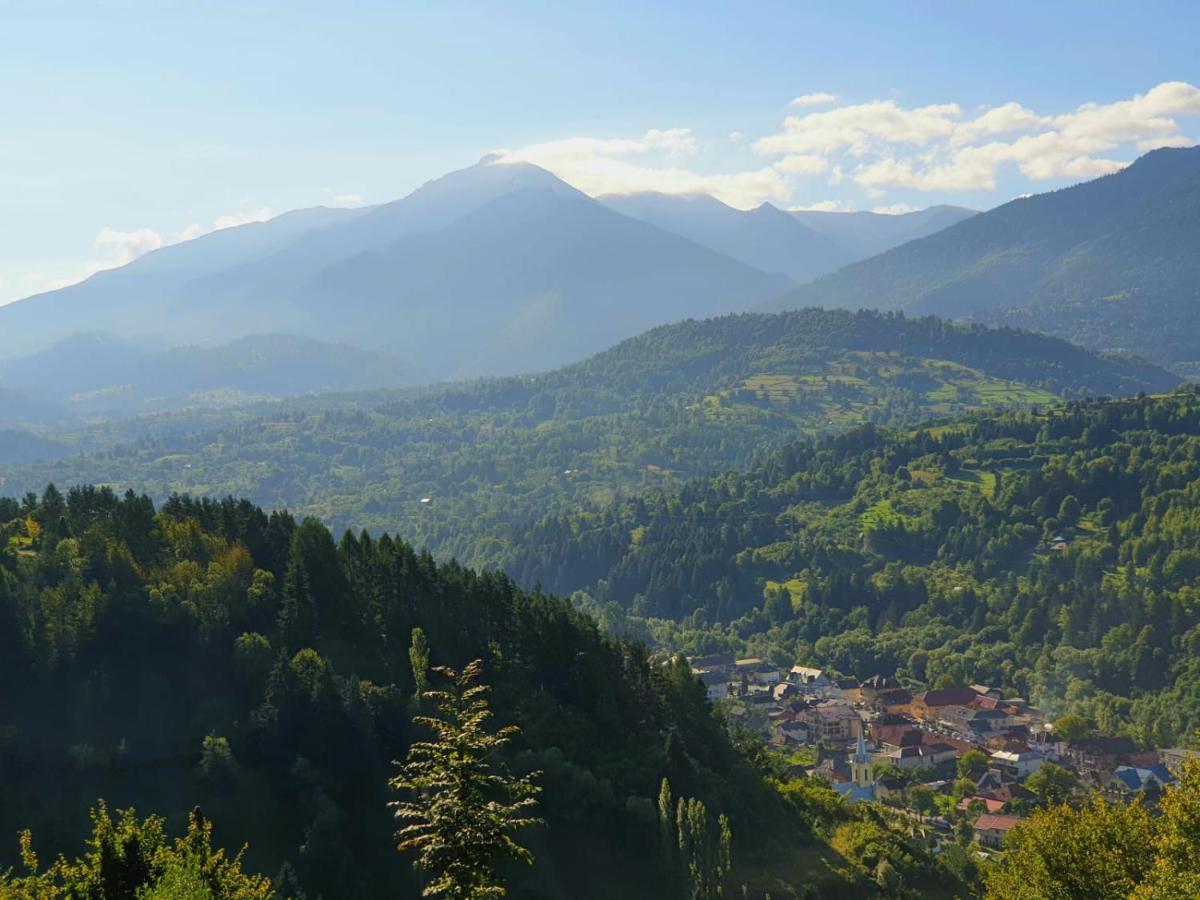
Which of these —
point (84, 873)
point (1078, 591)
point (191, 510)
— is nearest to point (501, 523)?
point (1078, 591)

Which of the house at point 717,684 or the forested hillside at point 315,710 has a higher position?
the forested hillside at point 315,710

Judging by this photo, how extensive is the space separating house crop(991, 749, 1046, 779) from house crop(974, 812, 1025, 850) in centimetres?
1063

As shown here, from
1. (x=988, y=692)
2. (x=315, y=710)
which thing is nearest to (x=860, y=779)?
(x=988, y=692)

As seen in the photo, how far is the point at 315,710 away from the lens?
4184 centimetres

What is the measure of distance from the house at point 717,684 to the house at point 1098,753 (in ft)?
91.6

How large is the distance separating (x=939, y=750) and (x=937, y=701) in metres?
12.3

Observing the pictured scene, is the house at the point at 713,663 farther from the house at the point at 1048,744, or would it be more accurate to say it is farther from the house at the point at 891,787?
the house at the point at 891,787

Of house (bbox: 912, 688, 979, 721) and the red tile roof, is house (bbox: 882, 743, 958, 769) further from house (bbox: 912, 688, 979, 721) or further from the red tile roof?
the red tile roof

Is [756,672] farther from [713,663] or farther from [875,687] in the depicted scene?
[875,687]

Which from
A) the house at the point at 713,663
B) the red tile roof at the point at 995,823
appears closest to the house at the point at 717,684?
the house at the point at 713,663

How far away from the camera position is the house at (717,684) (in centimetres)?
A: 9806

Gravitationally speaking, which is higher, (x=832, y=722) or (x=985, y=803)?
(x=985, y=803)

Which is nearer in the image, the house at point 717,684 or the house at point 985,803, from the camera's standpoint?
the house at point 985,803

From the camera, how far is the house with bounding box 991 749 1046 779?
246 feet
